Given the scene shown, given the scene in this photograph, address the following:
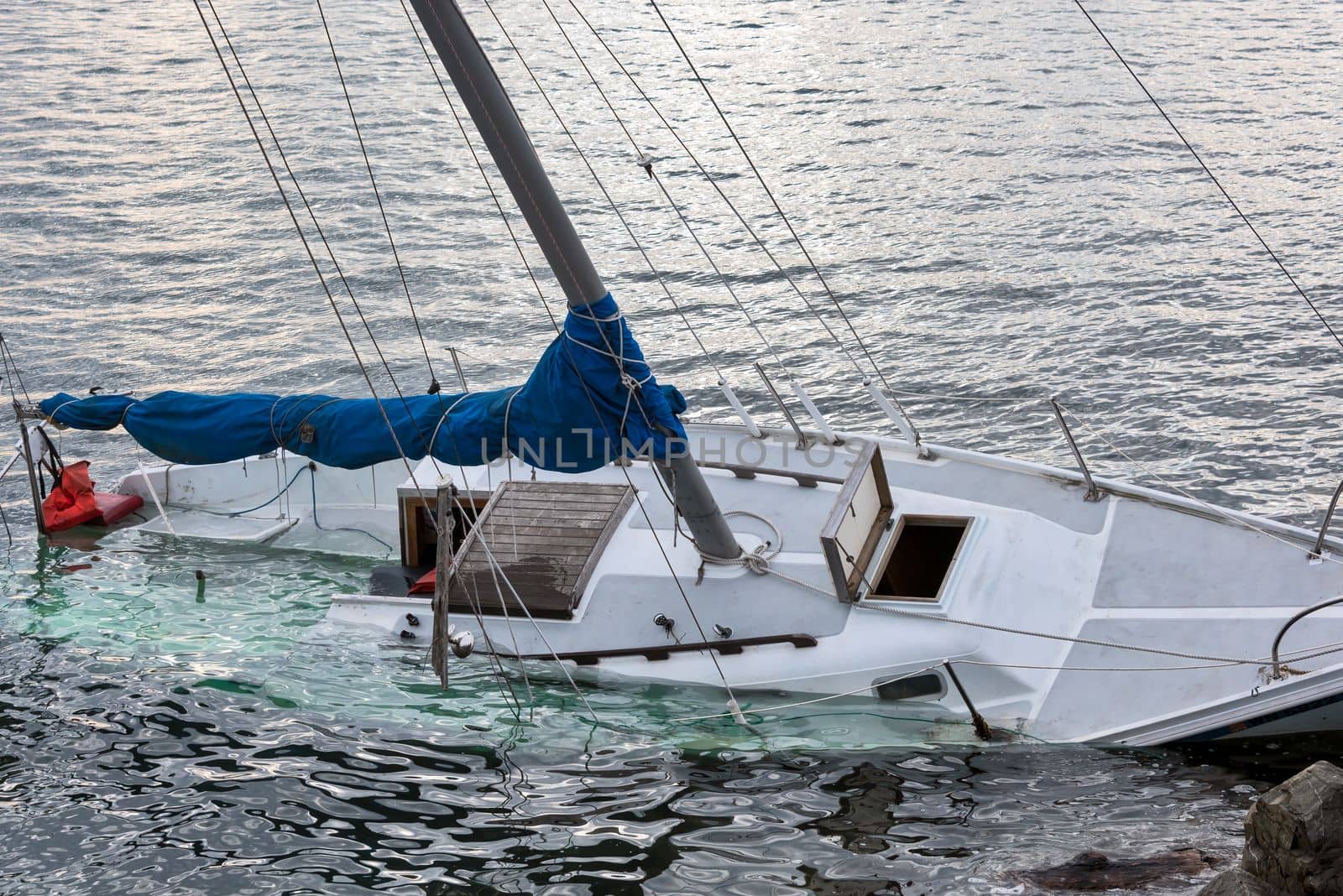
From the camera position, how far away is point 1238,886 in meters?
6.97

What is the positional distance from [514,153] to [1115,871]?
6.21 m

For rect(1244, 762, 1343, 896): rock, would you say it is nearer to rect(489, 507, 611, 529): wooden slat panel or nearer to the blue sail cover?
the blue sail cover

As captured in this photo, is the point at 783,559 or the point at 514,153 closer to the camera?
the point at 514,153

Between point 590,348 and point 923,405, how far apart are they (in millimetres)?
8804

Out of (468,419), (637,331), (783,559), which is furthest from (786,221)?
(637,331)

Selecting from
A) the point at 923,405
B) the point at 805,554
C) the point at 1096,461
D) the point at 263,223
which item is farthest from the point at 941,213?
the point at 805,554

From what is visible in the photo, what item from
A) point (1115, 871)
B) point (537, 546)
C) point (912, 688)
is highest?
point (537, 546)

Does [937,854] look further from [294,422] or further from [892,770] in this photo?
[294,422]

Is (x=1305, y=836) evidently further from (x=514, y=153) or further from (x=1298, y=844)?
(x=514, y=153)

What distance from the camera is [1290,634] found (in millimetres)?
8828

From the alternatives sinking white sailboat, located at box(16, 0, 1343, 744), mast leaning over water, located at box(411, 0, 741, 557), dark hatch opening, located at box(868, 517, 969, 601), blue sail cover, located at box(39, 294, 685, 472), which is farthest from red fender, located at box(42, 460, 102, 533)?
dark hatch opening, located at box(868, 517, 969, 601)

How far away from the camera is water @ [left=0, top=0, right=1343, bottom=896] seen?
902 cm

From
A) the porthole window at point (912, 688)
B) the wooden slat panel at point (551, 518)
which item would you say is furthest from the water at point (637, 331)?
the wooden slat panel at point (551, 518)

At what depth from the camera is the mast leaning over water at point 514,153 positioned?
8.44 meters
